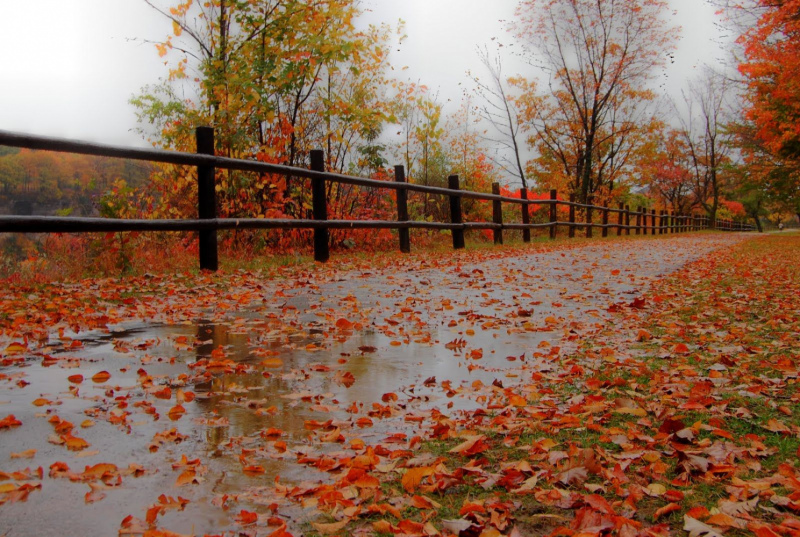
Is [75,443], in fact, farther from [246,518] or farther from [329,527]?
[329,527]

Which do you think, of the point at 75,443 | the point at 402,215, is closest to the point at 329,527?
the point at 75,443

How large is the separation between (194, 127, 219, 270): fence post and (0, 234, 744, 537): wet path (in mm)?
1580

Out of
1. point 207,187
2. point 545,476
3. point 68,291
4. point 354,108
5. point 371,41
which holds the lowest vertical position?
point 545,476

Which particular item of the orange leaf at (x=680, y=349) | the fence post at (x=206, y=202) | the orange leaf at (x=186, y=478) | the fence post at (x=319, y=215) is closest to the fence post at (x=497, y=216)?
the fence post at (x=319, y=215)

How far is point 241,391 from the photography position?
2898 millimetres

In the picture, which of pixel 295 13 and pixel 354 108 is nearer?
pixel 295 13

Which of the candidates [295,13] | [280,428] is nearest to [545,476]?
[280,428]

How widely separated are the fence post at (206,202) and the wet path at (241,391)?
1580mm

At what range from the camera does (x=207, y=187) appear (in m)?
7.16

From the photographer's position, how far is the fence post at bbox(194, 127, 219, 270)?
7055 mm

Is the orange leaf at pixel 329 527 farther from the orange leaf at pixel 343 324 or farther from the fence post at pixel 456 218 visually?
the fence post at pixel 456 218

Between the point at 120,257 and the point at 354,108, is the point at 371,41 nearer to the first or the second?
the point at 354,108

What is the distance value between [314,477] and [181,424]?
0.69 metres

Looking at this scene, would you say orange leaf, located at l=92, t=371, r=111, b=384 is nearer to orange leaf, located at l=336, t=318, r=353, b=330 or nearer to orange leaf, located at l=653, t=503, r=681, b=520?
orange leaf, located at l=336, t=318, r=353, b=330
